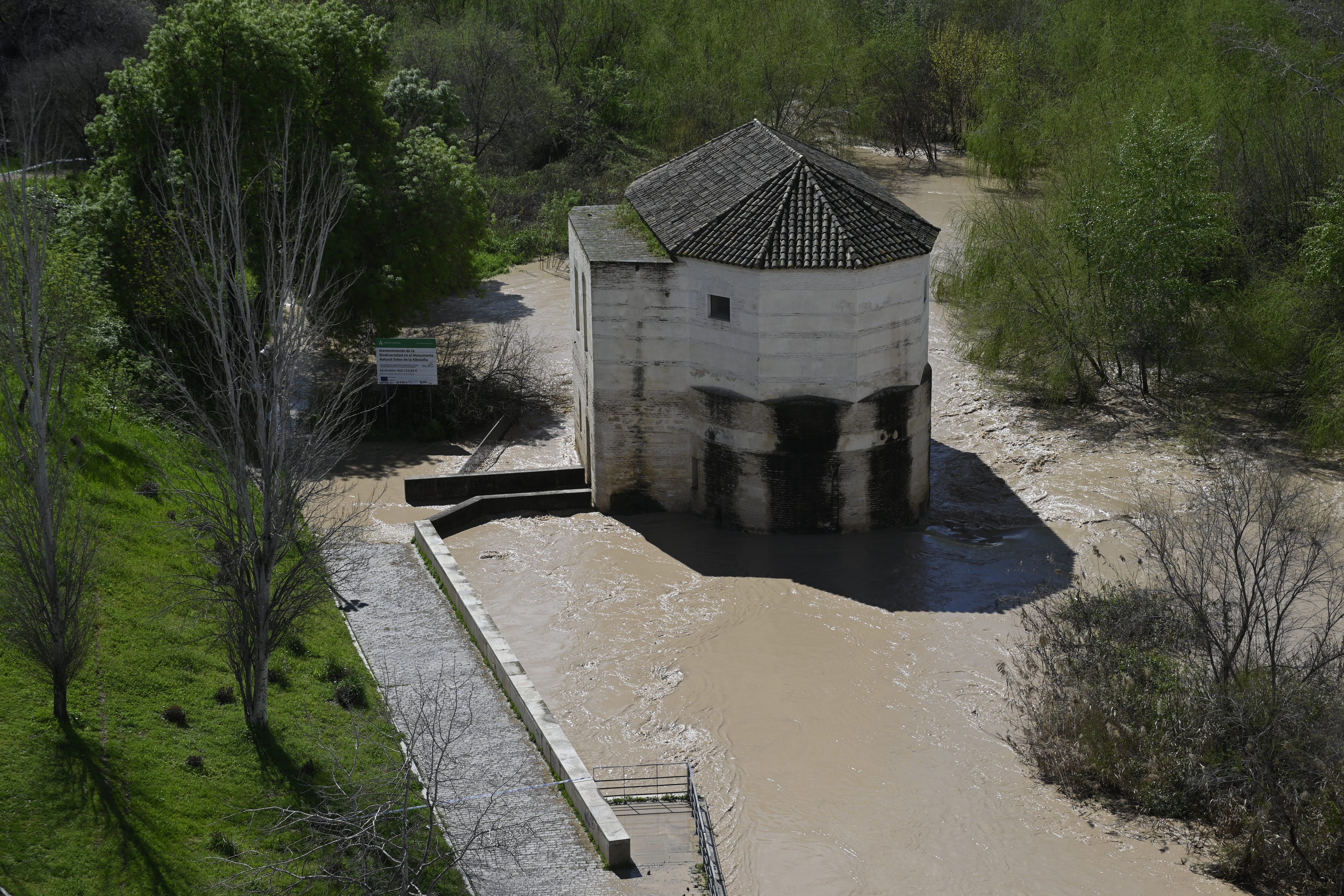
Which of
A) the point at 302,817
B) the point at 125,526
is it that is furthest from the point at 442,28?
the point at 302,817

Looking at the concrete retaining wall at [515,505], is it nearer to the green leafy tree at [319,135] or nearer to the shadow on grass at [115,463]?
the green leafy tree at [319,135]

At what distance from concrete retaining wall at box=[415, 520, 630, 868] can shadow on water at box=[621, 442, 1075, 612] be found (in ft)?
14.2

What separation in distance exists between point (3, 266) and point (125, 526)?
8168 mm

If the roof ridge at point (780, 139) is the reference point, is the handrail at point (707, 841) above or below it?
below

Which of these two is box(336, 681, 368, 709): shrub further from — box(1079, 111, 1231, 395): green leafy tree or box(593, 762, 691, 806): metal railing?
box(1079, 111, 1231, 395): green leafy tree

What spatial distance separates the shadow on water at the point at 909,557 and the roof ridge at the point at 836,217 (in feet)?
18.0

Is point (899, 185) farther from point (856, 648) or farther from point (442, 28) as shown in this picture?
point (856, 648)

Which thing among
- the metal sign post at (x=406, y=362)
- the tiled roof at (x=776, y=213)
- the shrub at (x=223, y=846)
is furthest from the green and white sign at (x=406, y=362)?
the shrub at (x=223, y=846)

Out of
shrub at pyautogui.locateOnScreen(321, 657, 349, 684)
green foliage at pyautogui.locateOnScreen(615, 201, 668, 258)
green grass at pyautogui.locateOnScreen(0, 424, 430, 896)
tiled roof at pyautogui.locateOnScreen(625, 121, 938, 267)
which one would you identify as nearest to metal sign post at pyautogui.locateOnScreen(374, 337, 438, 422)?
green foliage at pyautogui.locateOnScreen(615, 201, 668, 258)

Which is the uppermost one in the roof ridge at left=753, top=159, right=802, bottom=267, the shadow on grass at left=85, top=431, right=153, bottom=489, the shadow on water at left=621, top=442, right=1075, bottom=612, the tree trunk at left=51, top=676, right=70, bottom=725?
the roof ridge at left=753, top=159, right=802, bottom=267

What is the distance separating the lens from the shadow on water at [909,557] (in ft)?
81.4

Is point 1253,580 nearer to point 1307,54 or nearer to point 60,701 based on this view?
point 60,701

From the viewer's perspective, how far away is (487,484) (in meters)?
28.7

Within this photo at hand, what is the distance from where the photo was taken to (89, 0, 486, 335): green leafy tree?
29125 millimetres
